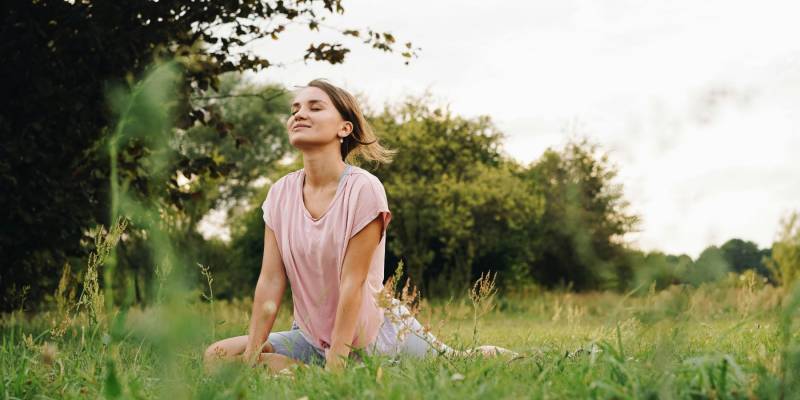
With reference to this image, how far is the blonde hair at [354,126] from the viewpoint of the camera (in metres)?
4.34

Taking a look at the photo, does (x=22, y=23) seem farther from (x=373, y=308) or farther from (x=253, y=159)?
(x=253, y=159)

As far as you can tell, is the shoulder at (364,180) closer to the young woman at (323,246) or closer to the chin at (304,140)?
the young woman at (323,246)

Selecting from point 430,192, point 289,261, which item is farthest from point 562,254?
point 289,261

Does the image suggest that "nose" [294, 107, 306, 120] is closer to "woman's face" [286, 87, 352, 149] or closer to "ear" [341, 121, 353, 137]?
"woman's face" [286, 87, 352, 149]

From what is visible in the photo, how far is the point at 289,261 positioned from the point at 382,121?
14879 mm

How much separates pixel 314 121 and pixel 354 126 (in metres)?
0.33

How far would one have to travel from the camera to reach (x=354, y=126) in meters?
4.48

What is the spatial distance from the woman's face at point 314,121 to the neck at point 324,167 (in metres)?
0.07

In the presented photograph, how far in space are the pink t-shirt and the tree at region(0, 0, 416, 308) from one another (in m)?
2.37

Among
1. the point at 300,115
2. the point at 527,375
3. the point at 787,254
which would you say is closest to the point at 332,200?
the point at 300,115

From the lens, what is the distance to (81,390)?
3.05 metres

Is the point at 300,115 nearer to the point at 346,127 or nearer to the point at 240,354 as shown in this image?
the point at 346,127

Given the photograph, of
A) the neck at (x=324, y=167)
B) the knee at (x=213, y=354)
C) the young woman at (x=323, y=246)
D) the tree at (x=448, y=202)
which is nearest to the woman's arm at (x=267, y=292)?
the young woman at (x=323, y=246)

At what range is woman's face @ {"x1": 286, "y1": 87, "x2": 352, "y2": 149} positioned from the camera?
165 inches
